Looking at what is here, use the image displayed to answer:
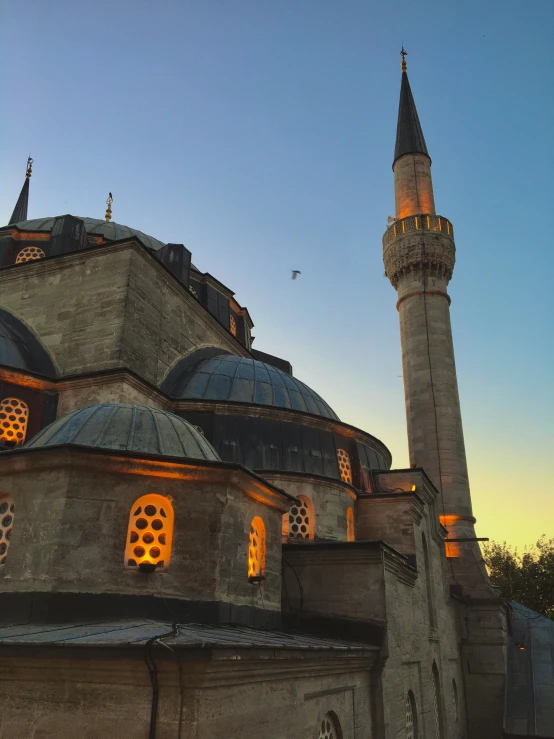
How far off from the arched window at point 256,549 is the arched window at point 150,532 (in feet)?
4.18

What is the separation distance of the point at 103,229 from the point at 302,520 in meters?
9.88

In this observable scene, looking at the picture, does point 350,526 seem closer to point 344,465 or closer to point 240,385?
point 344,465

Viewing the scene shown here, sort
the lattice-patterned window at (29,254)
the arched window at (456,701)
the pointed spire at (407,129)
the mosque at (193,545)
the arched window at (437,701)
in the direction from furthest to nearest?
the pointed spire at (407,129) < the arched window at (456,701) < the lattice-patterned window at (29,254) < the arched window at (437,701) < the mosque at (193,545)

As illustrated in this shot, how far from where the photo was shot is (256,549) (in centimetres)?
812

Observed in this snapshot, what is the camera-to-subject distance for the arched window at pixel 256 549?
7863 mm

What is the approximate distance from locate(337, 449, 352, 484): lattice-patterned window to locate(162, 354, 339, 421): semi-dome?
923 millimetres

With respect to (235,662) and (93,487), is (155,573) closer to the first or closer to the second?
(93,487)

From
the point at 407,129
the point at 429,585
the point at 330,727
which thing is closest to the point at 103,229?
the point at 429,585

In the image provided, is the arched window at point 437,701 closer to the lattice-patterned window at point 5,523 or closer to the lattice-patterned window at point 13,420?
the lattice-patterned window at point 13,420

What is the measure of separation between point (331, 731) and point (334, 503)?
185 inches

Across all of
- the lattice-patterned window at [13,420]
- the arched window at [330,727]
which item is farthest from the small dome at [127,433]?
the arched window at [330,727]

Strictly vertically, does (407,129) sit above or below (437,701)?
above

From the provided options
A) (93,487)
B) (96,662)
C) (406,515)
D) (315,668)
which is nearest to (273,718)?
(315,668)

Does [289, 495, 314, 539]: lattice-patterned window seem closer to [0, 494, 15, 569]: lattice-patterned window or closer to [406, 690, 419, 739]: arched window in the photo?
[406, 690, 419, 739]: arched window
